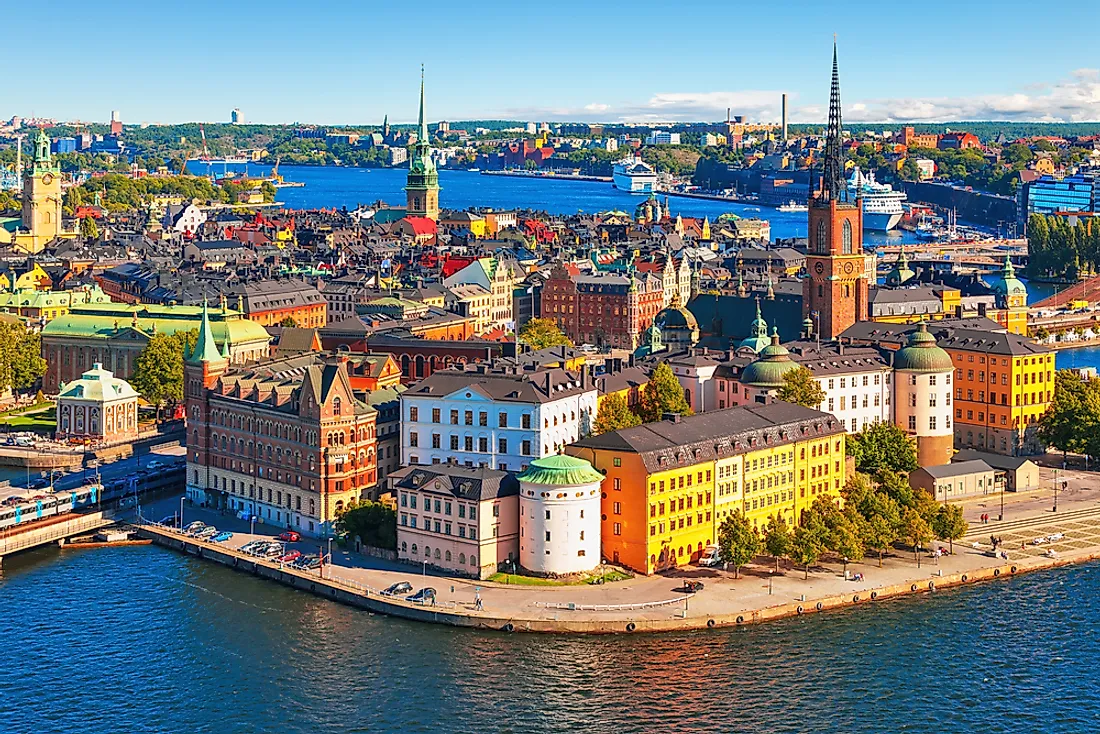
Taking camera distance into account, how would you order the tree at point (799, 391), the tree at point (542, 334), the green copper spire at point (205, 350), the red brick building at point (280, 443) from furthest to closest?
the tree at point (542, 334), the tree at point (799, 391), the green copper spire at point (205, 350), the red brick building at point (280, 443)

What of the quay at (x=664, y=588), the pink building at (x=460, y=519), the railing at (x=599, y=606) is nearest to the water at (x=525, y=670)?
the quay at (x=664, y=588)

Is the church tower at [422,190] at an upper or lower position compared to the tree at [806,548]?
upper

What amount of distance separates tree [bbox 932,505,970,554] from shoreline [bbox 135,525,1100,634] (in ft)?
7.11

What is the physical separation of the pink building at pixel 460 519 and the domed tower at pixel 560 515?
2.25 feet

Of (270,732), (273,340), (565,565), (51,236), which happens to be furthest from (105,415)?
(51,236)

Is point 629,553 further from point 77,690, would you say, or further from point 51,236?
point 51,236

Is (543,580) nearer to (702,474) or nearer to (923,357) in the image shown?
Answer: (702,474)

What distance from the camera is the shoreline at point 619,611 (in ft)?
179

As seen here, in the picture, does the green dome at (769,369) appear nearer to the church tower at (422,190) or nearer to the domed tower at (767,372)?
the domed tower at (767,372)

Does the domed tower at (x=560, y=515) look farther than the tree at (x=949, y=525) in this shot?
No

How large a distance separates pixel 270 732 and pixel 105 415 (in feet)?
135

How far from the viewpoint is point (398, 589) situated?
57625 millimetres

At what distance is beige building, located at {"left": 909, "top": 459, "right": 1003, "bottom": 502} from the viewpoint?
71500 millimetres

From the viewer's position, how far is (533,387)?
6762 cm
